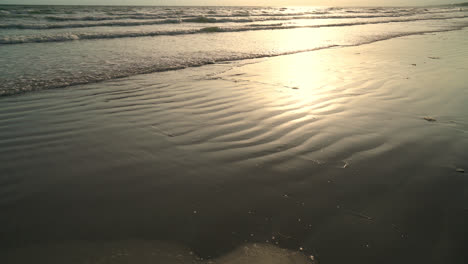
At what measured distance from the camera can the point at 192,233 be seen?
5.75 feet

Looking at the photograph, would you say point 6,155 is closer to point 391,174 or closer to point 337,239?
point 337,239

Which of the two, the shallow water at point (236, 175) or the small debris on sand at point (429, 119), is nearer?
the shallow water at point (236, 175)

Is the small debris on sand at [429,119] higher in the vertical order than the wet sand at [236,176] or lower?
higher

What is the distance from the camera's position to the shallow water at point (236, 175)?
1.67 metres

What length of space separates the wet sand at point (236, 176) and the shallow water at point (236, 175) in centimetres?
1

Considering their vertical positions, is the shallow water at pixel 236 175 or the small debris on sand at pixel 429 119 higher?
the small debris on sand at pixel 429 119

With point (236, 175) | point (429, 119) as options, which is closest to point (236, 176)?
point (236, 175)

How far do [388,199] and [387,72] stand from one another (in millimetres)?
4943

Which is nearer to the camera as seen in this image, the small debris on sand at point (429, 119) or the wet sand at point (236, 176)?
the wet sand at point (236, 176)

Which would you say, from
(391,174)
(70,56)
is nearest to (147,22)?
(70,56)

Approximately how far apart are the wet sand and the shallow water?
0.01 meters

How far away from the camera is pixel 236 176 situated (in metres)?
2.40

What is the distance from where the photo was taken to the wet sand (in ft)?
5.50

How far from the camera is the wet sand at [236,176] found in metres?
1.68
